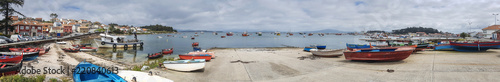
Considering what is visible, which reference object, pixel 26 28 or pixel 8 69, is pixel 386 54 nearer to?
pixel 8 69

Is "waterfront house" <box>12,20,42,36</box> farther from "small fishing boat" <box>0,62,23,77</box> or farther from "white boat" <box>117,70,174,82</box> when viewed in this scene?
"white boat" <box>117,70,174,82</box>

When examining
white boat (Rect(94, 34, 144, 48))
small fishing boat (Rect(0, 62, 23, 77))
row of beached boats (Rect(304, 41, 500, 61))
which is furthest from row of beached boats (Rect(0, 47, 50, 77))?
row of beached boats (Rect(304, 41, 500, 61))

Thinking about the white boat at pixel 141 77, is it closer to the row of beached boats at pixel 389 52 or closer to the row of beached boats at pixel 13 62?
the row of beached boats at pixel 13 62

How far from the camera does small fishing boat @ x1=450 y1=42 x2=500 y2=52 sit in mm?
18578

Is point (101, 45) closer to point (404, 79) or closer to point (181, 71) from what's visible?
point (181, 71)

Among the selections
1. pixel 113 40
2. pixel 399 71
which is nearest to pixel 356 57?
pixel 399 71

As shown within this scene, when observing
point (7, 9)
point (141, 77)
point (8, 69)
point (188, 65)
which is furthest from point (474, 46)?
point (7, 9)

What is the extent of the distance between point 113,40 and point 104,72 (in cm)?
3637

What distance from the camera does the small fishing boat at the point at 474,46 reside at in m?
18.6

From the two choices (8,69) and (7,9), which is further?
(7,9)

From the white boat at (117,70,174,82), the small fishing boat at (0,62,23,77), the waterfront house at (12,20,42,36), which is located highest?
the waterfront house at (12,20,42,36)

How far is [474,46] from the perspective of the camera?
64.5 ft

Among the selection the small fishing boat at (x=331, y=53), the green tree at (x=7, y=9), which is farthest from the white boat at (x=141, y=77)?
the green tree at (x=7, y=9)

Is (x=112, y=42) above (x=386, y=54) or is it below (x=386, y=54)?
above
